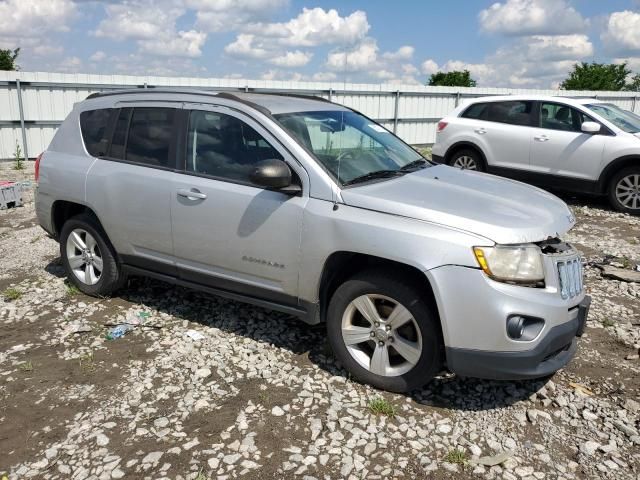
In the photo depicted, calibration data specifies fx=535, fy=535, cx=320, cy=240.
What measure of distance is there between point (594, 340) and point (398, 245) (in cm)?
225

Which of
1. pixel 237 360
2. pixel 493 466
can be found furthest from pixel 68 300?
pixel 493 466

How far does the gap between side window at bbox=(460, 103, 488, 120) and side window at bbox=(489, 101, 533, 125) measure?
131 millimetres

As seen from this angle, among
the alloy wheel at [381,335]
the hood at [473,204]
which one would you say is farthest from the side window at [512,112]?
the alloy wheel at [381,335]

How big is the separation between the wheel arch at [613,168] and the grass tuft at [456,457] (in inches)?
284

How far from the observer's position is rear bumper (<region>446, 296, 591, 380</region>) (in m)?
3.04

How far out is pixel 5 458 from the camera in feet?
9.64

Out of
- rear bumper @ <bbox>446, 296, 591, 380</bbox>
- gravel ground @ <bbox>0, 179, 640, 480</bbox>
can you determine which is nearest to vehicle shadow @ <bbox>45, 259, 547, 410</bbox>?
gravel ground @ <bbox>0, 179, 640, 480</bbox>

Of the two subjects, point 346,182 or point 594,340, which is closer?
point 346,182

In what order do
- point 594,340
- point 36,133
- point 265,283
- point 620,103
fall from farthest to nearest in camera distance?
point 620,103, point 36,133, point 594,340, point 265,283

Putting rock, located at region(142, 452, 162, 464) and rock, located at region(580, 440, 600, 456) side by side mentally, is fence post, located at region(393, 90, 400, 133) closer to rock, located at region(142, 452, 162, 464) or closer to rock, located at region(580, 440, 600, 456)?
rock, located at region(580, 440, 600, 456)

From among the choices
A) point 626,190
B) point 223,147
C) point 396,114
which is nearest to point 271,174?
point 223,147

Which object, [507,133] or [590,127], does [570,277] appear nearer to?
[590,127]

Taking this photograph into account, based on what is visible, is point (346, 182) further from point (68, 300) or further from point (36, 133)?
point (36, 133)

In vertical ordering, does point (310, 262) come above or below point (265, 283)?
above
